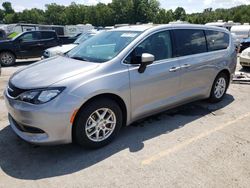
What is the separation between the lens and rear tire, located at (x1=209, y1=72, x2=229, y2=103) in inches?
215

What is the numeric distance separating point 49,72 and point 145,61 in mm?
1347

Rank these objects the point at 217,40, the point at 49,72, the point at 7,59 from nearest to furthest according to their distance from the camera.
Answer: the point at 49,72 → the point at 217,40 → the point at 7,59

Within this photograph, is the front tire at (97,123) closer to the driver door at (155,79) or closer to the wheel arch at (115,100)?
the wheel arch at (115,100)

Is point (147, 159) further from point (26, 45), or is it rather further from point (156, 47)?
point (26, 45)

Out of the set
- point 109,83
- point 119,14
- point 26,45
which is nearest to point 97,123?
point 109,83

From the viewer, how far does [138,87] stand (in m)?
3.87

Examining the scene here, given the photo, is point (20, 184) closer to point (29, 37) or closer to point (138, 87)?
point (138, 87)

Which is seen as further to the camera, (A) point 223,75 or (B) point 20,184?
(A) point 223,75

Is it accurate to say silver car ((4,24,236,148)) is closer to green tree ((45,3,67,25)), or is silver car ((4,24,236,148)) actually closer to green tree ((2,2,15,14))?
green tree ((45,3,67,25))

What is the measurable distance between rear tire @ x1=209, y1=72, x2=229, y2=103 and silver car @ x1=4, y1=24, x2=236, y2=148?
285 mm

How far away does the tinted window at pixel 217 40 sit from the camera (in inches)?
206

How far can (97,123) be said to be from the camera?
3.62 metres

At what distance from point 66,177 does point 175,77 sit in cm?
238

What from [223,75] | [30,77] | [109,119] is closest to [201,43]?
[223,75]
